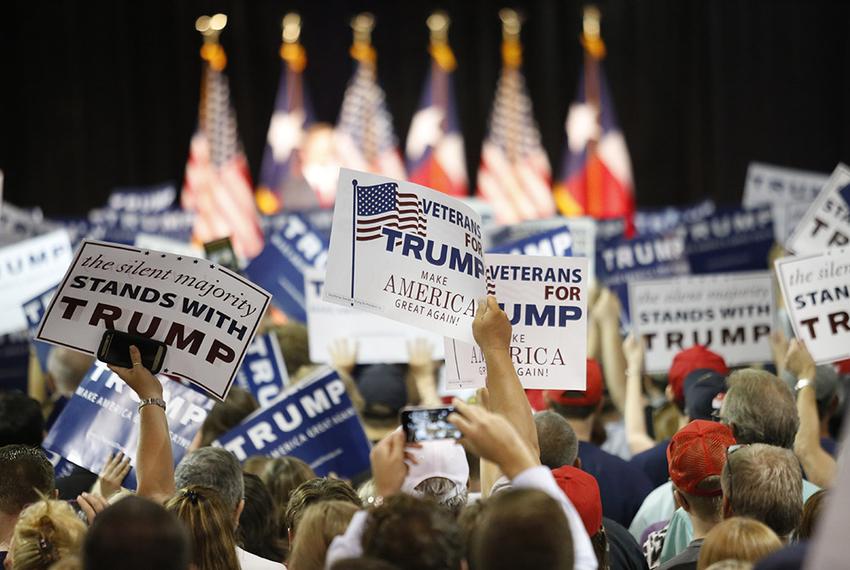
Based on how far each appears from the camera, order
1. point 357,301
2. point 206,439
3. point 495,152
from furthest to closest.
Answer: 1. point 495,152
2. point 206,439
3. point 357,301

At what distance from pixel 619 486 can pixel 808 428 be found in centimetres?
78

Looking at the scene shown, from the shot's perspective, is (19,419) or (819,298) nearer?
(19,419)

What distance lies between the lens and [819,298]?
222 inches

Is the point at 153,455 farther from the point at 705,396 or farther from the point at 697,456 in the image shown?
the point at 705,396

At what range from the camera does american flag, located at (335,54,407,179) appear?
771 inches

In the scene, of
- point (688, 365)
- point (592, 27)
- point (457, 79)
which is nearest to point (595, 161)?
point (592, 27)

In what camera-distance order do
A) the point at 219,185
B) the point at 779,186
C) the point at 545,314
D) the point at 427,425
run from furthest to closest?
the point at 219,185 → the point at 779,186 → the point at 545,314 → the point at 427,425

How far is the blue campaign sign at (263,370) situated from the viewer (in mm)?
6449

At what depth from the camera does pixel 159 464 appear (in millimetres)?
4027

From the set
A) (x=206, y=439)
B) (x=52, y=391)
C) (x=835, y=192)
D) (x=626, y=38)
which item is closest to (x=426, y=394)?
(x=206, y=439)

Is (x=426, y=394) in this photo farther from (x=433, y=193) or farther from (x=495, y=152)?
(x=495, y=152)

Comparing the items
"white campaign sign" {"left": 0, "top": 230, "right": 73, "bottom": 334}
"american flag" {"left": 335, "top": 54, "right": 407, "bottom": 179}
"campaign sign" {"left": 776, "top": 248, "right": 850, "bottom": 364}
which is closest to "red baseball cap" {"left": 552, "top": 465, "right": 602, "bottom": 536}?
"campaign sign" {"left": 776, "top": 248, "right": 850, "bottom": 364}

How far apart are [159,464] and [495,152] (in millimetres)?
16178

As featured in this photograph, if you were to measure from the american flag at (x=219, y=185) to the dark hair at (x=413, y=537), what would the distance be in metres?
12.3
